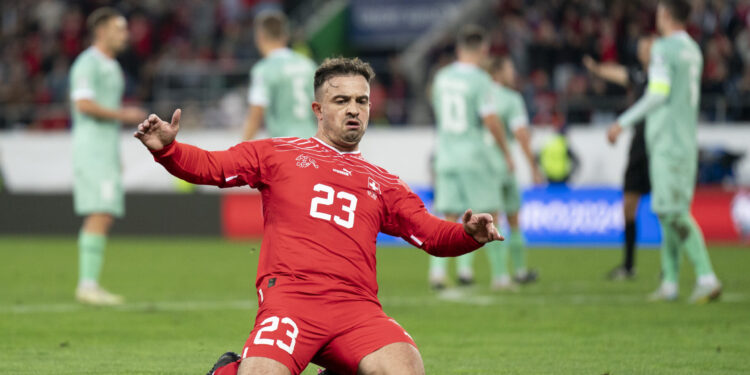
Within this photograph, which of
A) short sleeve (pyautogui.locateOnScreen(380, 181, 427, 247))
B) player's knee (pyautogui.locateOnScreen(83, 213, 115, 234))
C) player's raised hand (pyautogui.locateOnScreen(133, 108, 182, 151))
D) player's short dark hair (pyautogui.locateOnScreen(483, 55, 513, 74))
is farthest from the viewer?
player's short dark hair (pyautogui.locateOnScreen(483, 55, 513, 74))

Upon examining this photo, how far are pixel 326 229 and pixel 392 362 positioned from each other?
67cm

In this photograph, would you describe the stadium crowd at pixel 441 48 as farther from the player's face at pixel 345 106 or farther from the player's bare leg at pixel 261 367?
the player's bare leg at pixel 261 367

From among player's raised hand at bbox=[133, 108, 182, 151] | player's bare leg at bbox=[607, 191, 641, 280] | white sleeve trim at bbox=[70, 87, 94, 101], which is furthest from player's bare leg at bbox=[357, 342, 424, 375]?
player's bare leg at bbox=[607, 191, 641, 280]

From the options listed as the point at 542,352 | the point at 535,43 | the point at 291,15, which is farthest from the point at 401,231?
the point at 291,15

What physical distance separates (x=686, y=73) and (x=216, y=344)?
4615 millimetres

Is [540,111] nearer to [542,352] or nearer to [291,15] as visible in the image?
[291,15]

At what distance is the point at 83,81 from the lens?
28.9 ft

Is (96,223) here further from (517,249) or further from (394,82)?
→ (394,82)

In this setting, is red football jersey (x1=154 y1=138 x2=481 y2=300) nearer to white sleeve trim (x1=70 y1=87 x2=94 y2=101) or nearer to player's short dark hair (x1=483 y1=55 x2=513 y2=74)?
white sleeve trim (x1=70 y1=87 x2=94 y2=101)

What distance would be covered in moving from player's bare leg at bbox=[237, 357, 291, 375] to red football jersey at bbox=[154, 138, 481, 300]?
0.47 metres

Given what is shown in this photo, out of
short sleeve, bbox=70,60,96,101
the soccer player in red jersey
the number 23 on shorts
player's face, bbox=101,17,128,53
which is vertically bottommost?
the number 23 on shorts

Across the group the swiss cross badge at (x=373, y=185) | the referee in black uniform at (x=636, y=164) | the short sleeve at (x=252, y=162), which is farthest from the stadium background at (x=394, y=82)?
the short sleeve at (x=252, y=162)

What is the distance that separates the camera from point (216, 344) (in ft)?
21.6

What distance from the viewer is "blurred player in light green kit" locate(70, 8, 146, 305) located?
28.8 ft
